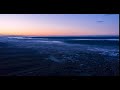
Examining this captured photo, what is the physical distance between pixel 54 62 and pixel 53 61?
0.02m

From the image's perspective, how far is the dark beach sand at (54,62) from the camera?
4.88m

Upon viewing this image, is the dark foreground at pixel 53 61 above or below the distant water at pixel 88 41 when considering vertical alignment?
below

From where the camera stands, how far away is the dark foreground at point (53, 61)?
4.88 m

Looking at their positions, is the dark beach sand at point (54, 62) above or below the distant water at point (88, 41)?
below

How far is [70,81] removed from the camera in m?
4.99

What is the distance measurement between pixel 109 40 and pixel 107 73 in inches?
19.2

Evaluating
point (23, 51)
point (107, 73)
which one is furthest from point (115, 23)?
point (23, 51)

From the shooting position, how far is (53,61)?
4.88 meters

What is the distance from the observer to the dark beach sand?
4.88m

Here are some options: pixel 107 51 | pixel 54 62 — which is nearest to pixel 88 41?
pixel 107 51
